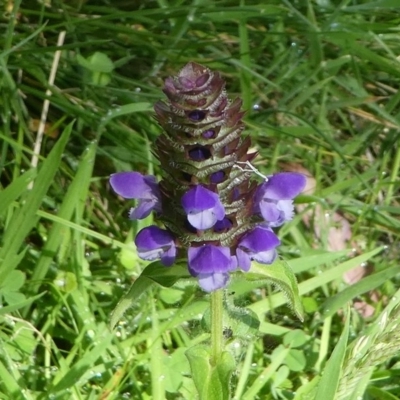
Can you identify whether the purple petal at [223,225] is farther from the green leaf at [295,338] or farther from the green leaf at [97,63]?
the green leaf at [97,63]

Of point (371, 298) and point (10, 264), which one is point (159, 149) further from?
point (371, 298)

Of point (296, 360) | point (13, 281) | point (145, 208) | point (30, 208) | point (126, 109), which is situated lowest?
point (296, 360)

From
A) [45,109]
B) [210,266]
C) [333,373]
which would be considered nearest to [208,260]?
[210,266]

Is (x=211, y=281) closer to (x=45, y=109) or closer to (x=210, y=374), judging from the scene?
(x=210, y=374)

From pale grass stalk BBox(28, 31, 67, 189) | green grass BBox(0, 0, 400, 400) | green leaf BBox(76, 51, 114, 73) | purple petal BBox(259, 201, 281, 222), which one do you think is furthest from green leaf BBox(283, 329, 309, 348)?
green leaf BBox(76, 51, 114, 73)

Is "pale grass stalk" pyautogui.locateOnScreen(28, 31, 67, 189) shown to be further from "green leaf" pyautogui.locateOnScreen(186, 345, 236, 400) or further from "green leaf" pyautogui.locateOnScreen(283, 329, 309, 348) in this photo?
"green leaf" pyautogui.locateOnScreen(186, 345, 236, 400)

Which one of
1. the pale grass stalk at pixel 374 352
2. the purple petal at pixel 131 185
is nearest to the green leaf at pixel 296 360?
the pale grass stalk at pixel 374 352

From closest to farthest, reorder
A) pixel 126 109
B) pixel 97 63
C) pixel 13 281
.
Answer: pixel 13 281 → pixel 126 109 → pixel 97 63
